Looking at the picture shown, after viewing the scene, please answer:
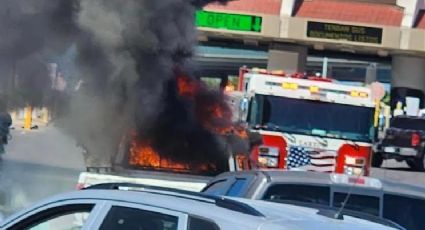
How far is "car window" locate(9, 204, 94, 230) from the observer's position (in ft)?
15.6

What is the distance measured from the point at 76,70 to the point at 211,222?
47.1 feet

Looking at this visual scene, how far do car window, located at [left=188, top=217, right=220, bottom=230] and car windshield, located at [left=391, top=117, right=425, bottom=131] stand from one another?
30618 millimetres

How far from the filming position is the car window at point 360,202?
284 inches

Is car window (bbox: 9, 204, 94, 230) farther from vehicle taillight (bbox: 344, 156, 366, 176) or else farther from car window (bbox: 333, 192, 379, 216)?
vehicle taillight (bbox: 344, 156, 366, 176)

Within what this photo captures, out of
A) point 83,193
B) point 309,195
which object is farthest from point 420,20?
point 83,193

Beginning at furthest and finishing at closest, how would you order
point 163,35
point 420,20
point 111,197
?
1. point 420,20
2. point 163,35
3. point 111,197

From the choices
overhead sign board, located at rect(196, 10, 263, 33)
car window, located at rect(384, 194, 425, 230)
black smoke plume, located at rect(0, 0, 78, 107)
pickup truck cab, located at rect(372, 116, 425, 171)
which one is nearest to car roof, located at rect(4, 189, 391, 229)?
car window, located at rect(384, 194, 425, 230)

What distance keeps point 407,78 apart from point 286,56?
18.2 ft

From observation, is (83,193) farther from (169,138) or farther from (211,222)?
(169,138)

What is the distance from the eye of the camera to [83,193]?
4.79m

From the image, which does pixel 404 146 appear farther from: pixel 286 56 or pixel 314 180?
pixel 314 180

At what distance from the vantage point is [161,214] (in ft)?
14.4

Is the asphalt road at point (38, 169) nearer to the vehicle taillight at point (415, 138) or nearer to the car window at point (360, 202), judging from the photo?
the car window at point (360, 202)

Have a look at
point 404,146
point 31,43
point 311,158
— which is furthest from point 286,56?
point 31,43
